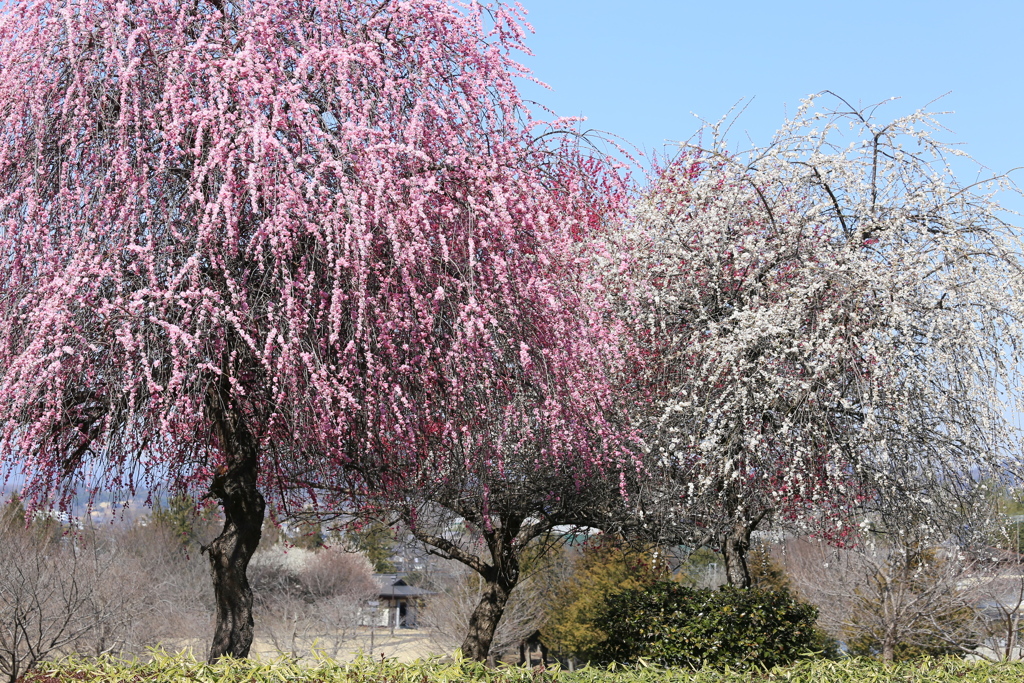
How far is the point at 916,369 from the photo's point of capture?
855 cm

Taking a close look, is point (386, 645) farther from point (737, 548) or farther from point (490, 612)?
point (737, 548)

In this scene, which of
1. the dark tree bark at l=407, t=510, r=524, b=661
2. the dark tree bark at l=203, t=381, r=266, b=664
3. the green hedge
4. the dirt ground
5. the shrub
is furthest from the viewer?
the dirt ground

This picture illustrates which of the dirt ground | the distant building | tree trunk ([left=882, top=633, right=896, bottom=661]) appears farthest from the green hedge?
the distant building

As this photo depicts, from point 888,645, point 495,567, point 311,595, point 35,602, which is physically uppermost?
Answer: point 495,567

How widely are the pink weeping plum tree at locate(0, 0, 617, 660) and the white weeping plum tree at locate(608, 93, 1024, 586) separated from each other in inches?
98.2

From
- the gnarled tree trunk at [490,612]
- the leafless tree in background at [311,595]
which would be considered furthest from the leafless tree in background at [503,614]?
the gnarled tree trunk at [490,612]

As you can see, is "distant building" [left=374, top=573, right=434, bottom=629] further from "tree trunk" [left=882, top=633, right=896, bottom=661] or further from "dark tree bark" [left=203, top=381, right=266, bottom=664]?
"dark tree bark" [left=203, top=381, right=266, bottom=664]

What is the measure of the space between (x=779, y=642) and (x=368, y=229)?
23.3 feet

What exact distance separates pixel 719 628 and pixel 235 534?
5650 millimetres

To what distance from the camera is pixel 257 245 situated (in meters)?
5.86

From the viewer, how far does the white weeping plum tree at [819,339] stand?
338 inches

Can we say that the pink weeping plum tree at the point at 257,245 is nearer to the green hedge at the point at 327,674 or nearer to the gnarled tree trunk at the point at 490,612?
the green hedge at the point at 327,674

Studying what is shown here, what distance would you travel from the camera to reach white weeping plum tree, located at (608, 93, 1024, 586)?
8578 mm

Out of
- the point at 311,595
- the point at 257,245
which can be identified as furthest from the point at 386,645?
the point at 257,245
